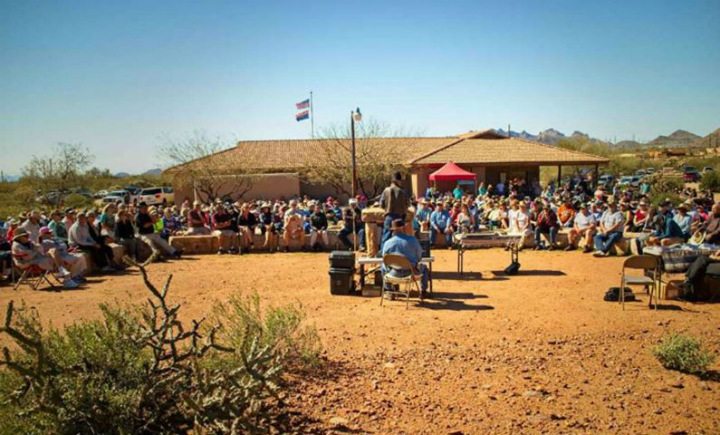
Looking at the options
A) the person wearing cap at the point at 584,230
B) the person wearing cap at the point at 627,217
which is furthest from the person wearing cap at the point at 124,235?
the person wearing cap at the point at 627,217

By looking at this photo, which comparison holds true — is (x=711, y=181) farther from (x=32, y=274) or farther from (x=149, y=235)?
(x=32, y=274)

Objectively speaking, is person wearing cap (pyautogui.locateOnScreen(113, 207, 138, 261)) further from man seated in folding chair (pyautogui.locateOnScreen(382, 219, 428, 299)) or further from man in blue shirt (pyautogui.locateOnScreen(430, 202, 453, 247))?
man in blue shirt (pyautogui.locateOnScreen(430, 202, 453, 247))

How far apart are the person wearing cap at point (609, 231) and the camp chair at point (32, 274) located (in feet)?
39.6

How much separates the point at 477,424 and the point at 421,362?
1309 mm

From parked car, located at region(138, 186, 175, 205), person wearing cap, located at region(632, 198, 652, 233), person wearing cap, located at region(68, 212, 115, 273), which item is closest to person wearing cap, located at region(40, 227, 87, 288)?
person wearing cap, located at region(68, 212, 115, 273)

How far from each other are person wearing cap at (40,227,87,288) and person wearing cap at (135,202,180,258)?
7.53 feet

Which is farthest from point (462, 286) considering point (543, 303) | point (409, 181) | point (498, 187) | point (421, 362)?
point (409, 181)

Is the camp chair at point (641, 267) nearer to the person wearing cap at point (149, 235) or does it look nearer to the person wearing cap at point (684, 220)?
the person wearing cap at point (684, 220)

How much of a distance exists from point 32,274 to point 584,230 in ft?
41.6

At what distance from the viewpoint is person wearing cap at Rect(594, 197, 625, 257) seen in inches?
461

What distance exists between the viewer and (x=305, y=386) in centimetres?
462

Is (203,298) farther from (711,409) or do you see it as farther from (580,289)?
(711,409)

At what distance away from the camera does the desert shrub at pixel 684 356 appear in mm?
4734

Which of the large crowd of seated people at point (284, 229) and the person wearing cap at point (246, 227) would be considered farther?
the person wearing cap at point (246, 227)
